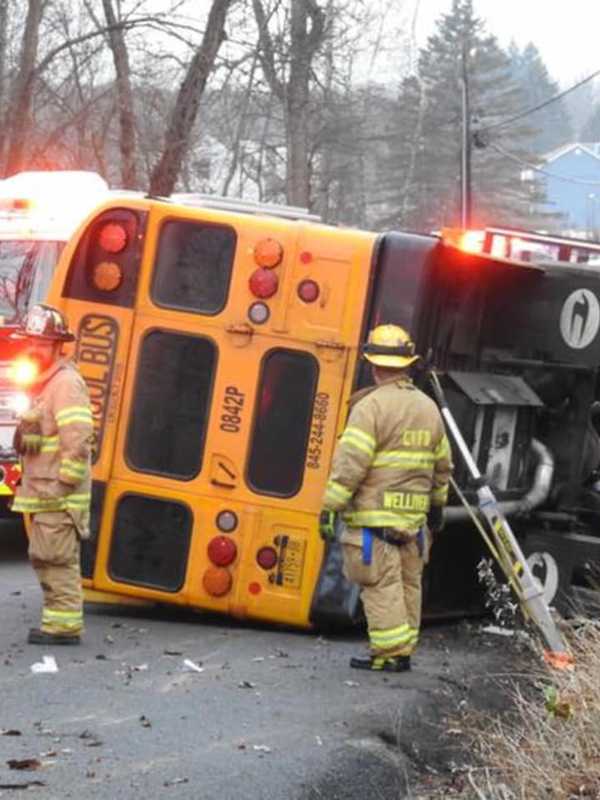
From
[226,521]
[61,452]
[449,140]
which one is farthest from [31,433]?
[449,140]

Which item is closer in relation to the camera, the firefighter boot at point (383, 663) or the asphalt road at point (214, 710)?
the asphalt road at point (214, 710)

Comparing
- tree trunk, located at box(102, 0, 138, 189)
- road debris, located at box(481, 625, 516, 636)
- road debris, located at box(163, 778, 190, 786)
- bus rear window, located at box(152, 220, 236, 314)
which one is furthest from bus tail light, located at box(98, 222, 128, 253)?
tree trunk, located at box(102, 0, 138, 189)

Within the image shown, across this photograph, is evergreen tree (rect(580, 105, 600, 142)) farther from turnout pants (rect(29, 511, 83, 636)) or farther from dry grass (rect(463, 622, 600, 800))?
dry grass (rect(463, 622, 600, 800))

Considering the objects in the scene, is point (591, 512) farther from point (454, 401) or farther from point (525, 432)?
point (454, 401)

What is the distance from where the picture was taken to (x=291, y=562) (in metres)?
7.30

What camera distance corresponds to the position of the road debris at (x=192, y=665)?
21.6 ft

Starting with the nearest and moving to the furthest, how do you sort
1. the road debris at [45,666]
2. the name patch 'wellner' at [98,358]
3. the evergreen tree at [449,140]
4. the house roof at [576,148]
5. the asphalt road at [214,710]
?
the asphalt road at [214,710] → the road debris at [45,666] → the name patch 'wellner' at [98,358] → the evergreen tree at [449,140] → the house roof at [576,148]

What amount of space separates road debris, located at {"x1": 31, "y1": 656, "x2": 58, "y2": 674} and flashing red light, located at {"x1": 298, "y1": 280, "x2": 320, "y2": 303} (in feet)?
6.87

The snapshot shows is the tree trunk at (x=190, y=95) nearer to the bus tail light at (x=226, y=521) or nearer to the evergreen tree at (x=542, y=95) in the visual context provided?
the bus tail light at (x=226, y=521)

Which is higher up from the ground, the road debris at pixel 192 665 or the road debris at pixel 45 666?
the road debris at pixel 192 665

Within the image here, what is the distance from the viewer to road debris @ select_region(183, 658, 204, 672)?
6586 mm

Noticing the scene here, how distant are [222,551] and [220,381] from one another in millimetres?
843

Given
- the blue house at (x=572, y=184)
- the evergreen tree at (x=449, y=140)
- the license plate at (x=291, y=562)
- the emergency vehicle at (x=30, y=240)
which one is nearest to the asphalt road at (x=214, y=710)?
the license plate at (x=291, y=562)

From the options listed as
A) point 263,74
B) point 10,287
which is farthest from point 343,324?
point 263,74
